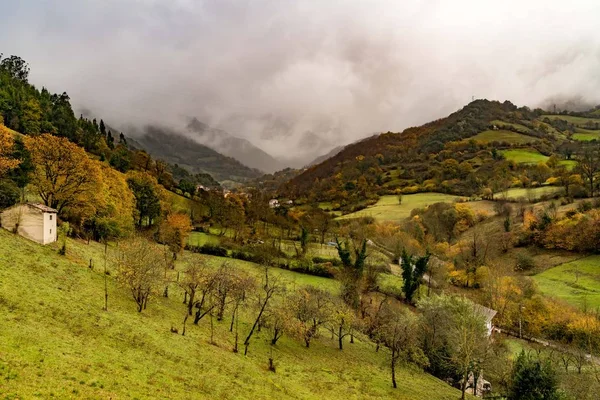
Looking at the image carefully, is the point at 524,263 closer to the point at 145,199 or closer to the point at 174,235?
the point at 174,235

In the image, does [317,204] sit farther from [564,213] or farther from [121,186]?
[121,186]

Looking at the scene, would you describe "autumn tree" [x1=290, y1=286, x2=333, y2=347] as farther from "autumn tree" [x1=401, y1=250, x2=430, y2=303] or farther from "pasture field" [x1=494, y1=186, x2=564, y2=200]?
"pasture field" [x1=494, y1=186, x2=564, y2=200]

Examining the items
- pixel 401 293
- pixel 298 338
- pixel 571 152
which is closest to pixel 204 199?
pixel 401 293

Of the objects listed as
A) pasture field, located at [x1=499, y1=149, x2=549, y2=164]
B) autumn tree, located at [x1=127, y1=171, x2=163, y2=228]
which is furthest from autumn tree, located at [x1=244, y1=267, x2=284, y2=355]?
pasture field, located at [x1=499, y1=149, x2=549, y2=164]

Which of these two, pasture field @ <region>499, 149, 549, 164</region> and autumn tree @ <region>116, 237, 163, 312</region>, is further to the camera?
pasture field @ <region>499, 149, 549, 164</region>

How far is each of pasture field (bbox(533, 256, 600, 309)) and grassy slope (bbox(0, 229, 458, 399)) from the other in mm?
41560

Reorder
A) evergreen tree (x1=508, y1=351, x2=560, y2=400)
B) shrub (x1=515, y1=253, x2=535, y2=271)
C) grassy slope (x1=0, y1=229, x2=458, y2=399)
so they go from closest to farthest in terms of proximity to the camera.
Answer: grassy slope (x1=0, y1=229, x2=458, y2=399) < evergreen tree (x1=508, y1=351, x2=560, y2=400) < shrub (x1=515, y1=253, x2=535, y2=271)

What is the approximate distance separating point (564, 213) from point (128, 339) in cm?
11612

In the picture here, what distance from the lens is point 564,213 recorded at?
337 feet

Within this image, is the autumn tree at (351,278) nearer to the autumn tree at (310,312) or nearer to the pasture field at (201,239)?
the autumn tree at (310,312)

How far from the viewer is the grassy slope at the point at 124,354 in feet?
63.5

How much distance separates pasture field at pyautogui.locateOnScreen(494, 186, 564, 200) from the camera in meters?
125

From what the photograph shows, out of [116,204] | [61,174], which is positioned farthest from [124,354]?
[116,204]

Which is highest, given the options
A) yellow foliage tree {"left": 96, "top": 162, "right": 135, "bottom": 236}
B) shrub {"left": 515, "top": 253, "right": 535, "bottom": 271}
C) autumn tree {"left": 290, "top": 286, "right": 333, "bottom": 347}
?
yellow foliage tree {"left": 96, "top": 162, "right": 135, "bottom": 236}
